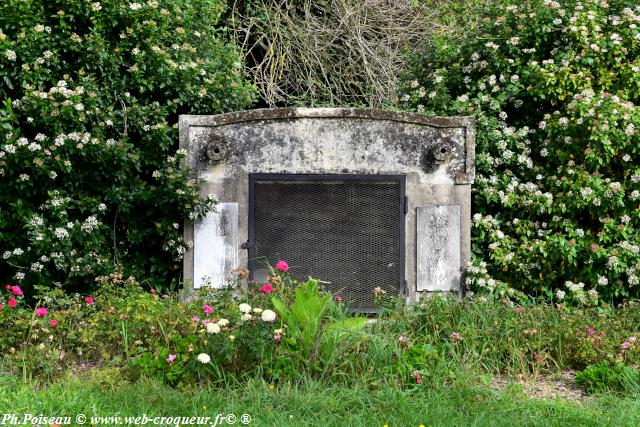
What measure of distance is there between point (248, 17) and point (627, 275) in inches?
249

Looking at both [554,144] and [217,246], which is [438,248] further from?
[217,246]

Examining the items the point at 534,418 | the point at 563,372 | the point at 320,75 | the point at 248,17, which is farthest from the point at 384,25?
the point at 534,418

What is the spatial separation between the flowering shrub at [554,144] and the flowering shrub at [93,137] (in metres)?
2.47

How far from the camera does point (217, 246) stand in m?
6.98

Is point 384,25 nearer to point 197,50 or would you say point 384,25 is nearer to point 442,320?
point 197,50

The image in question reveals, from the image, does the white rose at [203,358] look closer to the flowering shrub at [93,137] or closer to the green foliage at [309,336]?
the green foliage at [309,336]

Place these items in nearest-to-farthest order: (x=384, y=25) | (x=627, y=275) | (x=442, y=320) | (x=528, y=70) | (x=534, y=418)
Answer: (x=534, y=418)
(x=442, y=320)
(x=627, y=275)
(x=528, y=70)
(x=384, y=25)

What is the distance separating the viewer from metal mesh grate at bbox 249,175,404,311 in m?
6.91

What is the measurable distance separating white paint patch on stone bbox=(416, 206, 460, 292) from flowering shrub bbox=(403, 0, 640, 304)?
178 millimetres

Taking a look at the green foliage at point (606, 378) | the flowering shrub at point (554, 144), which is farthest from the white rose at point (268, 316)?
the flowering shrub at point (554, 144)

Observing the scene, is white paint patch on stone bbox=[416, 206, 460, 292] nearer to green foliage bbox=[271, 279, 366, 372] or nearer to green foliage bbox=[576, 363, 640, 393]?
green foliage bbox=[576, 363, 640, 393]

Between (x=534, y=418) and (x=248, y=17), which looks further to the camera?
(x=248, y=17)

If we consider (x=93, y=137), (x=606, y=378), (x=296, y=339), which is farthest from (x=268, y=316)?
(x=93, y=137)

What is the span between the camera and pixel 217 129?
278 inches
